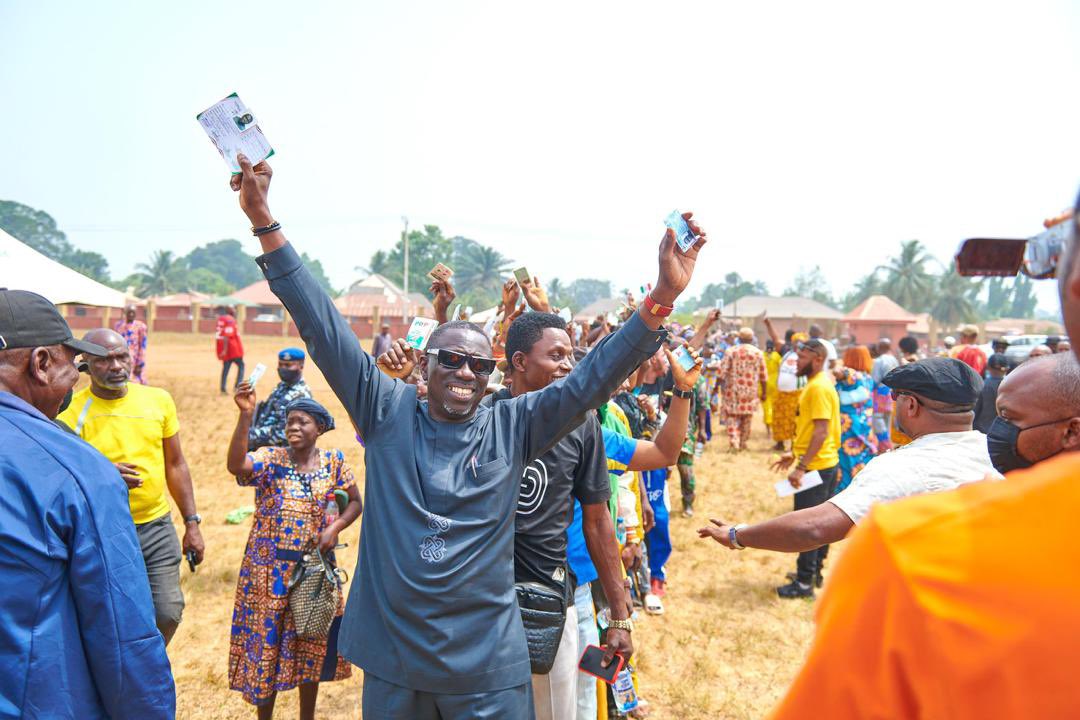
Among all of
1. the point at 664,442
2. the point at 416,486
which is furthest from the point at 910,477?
the point at 416,486

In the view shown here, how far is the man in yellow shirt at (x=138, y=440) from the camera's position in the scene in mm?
3844

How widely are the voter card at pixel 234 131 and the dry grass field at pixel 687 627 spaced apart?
3.56 meters

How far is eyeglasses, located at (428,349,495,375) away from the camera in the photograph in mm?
2529

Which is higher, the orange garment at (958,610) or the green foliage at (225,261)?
the green foliage at (225,261)

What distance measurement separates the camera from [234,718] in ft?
14.1

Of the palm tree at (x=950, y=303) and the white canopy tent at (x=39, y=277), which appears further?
the palm tree at (x=950, y=303)

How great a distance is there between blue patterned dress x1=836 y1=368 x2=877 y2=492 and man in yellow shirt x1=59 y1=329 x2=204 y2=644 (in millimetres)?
5965

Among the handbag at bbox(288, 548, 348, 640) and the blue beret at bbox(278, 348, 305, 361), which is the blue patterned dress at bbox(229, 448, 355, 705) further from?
the blue beret at bbox(278, 348, 305, 361)

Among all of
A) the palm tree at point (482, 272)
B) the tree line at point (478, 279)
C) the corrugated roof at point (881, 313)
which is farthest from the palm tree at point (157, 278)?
the corrugated roof at point (881, 313)

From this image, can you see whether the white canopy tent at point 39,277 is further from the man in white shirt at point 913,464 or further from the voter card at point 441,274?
the man in white shirt at point 913,464

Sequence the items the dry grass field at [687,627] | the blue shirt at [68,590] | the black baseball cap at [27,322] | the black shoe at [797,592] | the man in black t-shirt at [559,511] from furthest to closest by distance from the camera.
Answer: the black shoe at [797,592], the dry grass field at [687,627], the man in black t-shirt at [559,511], the black baseball cap at [27,322], the blue shirt at [68,590]

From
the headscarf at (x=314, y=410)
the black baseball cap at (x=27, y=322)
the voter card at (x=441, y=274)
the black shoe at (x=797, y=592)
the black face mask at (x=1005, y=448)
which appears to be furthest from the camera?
the black shoe at (x=797, y=592)

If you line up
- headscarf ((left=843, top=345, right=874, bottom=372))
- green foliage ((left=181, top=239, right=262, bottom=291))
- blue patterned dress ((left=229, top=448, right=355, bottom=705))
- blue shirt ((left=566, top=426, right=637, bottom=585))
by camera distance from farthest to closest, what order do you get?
green foliage ((left=181, top=239, right=262, bottom=291))
headscarf ((left=843, top=345, right=874, bottom=372))
blue patterned dress ((left=229, top=448, right=355, bottom=705))
blue shirt ((left=566, top=426, right=637, bottom=585))

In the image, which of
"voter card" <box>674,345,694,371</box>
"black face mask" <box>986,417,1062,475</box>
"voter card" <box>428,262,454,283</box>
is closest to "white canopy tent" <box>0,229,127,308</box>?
"voter card" <box>428,262,454,283</box>
